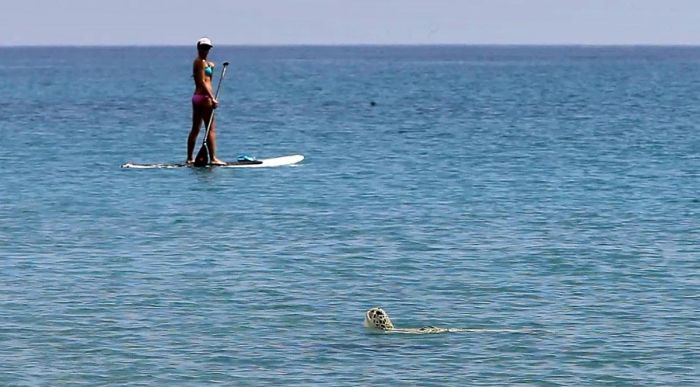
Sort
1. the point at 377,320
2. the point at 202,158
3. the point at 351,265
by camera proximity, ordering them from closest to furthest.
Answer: the point at 377,320
the point at 351,265
the point at 202,158

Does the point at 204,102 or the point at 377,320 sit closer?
the point at 377,320

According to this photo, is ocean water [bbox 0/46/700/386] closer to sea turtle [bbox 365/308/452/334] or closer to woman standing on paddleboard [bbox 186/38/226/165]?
sea turtle [bbox 365/308/452/334]

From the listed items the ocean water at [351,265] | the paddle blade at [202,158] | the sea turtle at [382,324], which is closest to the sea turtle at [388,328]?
the sea turtle at [382,324]

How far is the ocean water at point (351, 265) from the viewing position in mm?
16500

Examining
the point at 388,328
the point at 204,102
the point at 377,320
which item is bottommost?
the point at 388,328

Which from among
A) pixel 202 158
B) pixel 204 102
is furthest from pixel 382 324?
pixel 202 158

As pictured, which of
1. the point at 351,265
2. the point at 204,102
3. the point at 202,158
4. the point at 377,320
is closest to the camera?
the point at 377,320

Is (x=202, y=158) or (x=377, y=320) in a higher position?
(x=377, y=320)

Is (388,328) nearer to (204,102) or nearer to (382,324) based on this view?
(382,324)

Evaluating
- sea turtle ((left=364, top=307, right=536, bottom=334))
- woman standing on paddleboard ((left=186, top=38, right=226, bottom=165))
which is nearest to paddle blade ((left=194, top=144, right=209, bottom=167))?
woman standing on paddleboard ((left=186, top=38, right=226, bottom=165))

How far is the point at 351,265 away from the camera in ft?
73.6

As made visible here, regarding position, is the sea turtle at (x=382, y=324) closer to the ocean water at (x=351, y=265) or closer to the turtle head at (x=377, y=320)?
the turtle head at (x=377, y=320)

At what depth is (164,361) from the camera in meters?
16.5

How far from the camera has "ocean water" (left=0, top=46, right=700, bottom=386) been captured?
1650cm
